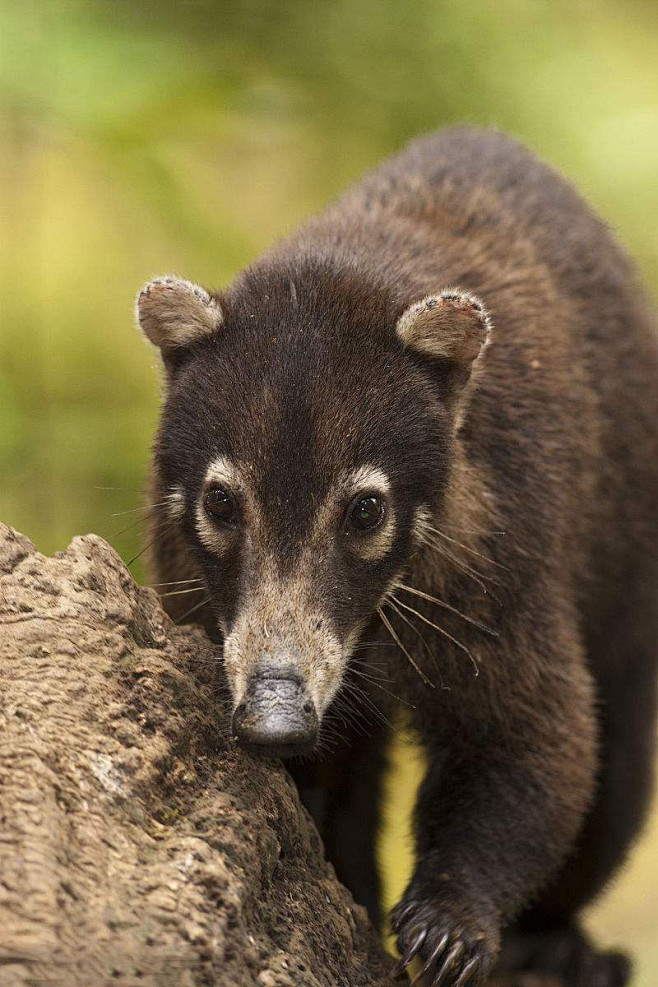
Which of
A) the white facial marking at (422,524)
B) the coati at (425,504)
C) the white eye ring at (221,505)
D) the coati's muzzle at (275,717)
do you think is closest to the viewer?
the coati's muzzle at (275,717)

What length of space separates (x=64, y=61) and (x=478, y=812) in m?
5.44

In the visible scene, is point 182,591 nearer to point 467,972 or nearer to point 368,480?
point 368,480

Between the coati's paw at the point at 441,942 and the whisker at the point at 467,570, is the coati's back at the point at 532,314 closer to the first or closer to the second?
the whisker at the point at 467,570

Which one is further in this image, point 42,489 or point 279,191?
point 279,191

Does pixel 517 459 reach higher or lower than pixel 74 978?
higher

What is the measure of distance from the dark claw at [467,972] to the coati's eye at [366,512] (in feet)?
4.99

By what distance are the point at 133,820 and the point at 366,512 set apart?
148 centimetres

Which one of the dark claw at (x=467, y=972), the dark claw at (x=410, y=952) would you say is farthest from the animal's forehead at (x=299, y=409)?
the dark claw at (x=467, y=972)

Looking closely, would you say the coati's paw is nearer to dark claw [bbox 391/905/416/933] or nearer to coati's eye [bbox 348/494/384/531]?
dark claw [bbox 391/905/416/933]

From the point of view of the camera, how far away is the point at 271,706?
4012mm

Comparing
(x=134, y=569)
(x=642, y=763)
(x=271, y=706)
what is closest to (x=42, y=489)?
(x=134, y=569)

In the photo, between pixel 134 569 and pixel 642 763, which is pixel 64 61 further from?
pixel 642 763

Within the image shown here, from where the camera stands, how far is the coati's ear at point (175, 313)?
195 inches

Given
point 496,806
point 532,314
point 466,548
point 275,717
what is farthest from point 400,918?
point 532,314
